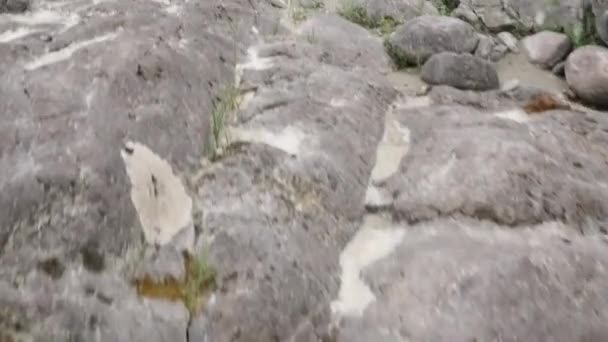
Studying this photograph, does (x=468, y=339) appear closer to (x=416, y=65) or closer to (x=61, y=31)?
(x=416, y=65)

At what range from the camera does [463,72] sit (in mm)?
4539

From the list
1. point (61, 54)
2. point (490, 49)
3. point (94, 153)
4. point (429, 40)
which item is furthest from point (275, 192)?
point (490, 49)

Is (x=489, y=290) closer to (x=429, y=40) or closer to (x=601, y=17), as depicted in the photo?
(x=429, y=40)

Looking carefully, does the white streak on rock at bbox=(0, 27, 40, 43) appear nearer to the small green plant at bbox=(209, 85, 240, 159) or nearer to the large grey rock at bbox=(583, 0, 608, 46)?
the small green plant at bbox=(209, 85, 240, 159)

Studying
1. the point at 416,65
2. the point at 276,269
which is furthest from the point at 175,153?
the point at 416,65

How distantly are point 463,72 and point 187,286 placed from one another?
9.14 ft

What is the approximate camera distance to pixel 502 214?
10.2 ft

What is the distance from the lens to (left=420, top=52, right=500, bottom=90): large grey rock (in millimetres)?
4527

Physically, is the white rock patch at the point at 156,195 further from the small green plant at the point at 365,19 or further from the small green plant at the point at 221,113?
the small green plant at the point at 365,19

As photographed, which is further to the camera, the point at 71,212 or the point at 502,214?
the point at 502,214

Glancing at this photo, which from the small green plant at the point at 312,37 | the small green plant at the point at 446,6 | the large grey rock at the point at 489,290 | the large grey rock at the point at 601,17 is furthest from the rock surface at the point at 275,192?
the small green plant at the point at 446,6

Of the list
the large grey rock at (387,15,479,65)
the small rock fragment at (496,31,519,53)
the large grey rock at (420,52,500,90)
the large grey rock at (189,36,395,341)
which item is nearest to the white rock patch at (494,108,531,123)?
the large grey rock at (420,52,500,90)

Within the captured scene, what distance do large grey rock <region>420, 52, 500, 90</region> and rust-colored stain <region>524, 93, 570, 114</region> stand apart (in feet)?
1.16

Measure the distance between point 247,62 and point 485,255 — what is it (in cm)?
238
